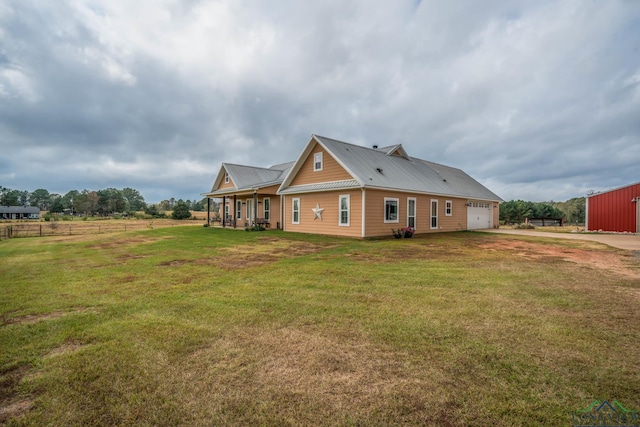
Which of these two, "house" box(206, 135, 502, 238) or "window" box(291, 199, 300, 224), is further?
"window" box(291, 199, 300, 224)

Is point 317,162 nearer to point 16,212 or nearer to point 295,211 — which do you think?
point 295,211

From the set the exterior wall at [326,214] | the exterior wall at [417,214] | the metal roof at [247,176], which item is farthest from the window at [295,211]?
the metal roof at [247,176]

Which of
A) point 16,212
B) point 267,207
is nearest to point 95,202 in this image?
point 16,212

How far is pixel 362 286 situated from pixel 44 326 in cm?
515

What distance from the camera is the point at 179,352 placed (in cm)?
321

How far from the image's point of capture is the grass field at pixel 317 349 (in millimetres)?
2305

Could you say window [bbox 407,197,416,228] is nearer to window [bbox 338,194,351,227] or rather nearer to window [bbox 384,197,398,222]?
window [bbox 384,197,398,222]

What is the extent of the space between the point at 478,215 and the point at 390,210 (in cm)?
1296

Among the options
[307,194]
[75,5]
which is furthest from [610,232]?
[75,5]

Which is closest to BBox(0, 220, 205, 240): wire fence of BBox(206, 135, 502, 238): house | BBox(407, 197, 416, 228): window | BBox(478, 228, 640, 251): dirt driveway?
BBox(206, 135, 502, 238): house

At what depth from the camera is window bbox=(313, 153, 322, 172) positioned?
18219 mm

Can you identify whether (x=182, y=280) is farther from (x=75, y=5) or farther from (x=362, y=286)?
(x=75, y=5)

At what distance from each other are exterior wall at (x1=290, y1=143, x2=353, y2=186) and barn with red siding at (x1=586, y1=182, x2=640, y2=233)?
19.0 meters

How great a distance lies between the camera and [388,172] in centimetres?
1845
